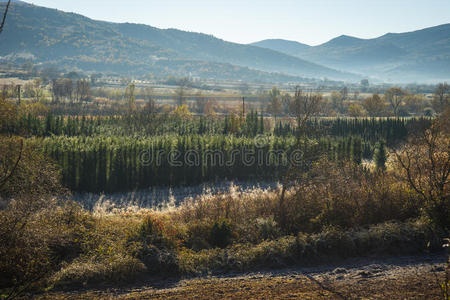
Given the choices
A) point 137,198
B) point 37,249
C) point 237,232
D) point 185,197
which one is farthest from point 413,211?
point 137,198

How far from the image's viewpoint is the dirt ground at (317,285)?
9.28 meters

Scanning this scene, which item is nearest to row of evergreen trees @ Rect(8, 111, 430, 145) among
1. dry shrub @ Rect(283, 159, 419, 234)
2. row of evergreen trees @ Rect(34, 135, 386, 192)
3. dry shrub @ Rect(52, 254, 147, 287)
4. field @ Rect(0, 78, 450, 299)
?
row of evergreen trees @ Rect(34, 135, 386, 192)

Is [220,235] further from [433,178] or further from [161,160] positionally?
[161,160]

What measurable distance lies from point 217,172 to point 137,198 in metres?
7.14

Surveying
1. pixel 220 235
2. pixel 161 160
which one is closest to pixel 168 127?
pixel 161 160

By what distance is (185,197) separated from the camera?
82.8ft

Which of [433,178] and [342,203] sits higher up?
[433,178]

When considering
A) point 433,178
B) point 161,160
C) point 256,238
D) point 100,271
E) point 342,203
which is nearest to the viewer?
point 100,271

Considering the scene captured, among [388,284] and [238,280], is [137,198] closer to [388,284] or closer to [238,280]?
[238,280]

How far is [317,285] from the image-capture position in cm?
986

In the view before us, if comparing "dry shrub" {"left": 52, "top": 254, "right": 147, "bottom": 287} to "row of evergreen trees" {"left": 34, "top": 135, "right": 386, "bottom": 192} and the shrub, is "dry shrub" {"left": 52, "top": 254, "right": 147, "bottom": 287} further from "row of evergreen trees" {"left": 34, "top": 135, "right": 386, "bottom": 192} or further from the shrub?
"row of evergreen trees" {"left": 34, "top": 135, "right": 386, "bottom": 192}

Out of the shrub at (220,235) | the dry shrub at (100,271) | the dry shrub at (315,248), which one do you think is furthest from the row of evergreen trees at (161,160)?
the dry shrub at (100,271)

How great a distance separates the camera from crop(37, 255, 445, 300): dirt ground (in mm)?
9281

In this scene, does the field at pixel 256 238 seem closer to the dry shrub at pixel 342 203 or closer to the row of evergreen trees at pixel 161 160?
the dry shrub at pixel 342 203
